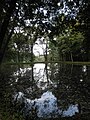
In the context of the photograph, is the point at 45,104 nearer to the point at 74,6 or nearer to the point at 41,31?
the point at 41,31

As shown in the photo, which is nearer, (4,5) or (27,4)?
(4,5)

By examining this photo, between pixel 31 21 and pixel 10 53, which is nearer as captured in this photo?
pixel 31 21

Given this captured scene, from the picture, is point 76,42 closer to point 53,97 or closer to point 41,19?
point 53,97

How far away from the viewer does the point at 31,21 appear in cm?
1170

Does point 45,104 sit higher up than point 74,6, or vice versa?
point 74,6

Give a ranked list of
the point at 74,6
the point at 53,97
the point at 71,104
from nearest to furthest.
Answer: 1. the point at 74,6
2. the point at 71,104
3. the point at 53,97

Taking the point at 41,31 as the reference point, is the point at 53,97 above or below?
below

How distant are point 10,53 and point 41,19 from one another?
65.4m

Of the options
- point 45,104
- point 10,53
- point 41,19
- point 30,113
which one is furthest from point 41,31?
point 10,53

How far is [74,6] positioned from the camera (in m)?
10.8

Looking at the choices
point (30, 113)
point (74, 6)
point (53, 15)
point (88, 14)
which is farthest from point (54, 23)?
point (30, 113)

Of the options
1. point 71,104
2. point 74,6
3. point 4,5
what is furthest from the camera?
point 71,104

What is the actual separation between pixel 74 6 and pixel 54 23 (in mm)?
1283

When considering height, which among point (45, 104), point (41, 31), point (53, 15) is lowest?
point (45, 104)
